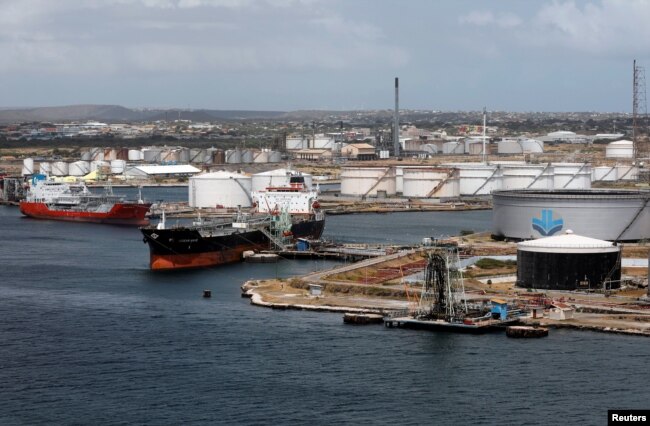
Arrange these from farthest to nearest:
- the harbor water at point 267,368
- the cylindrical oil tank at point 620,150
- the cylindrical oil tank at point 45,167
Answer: the cylindrical oil tank at point 620,150 < the cylindrical oil tank at point 45,167 < the harbor water at point 267,368

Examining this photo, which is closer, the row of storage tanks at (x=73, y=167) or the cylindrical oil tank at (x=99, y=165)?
the row of storage tanks at (x=73, y=167)

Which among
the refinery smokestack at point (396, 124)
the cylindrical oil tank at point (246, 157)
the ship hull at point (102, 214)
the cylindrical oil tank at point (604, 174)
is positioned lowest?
the ship hull at point (102, 214)

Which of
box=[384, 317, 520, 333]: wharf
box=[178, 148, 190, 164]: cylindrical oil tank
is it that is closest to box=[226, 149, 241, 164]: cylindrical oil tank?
box=[178, 148, 190, 164]: cylindrical oil tank

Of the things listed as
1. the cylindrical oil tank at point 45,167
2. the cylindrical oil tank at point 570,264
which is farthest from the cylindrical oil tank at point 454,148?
the cylindrical oil tank at point 570,264

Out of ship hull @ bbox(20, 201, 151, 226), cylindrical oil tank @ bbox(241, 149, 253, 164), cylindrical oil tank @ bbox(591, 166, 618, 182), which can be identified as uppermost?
cylindrical oil tank @ bbox(241, 149, 253, 164)

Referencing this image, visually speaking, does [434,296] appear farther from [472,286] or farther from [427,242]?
[472,286]

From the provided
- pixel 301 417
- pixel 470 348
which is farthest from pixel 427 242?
pixel 301 417

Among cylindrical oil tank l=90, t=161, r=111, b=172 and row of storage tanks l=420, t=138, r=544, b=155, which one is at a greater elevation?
row of storage tanks l=420, t=138, r=544, b=155

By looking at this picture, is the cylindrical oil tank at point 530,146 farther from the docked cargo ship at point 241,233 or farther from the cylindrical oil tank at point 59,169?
the docked cargo ship at point 241,233

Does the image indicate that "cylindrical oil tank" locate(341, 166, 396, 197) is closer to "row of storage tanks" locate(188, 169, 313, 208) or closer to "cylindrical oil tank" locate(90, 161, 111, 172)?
"row of storage tanks" locate(188, 169, 313, 208)
